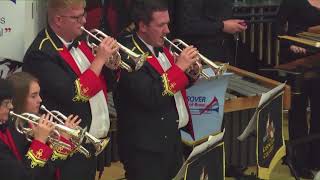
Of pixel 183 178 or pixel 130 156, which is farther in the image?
pixel 130 156

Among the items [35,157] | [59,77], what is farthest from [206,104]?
[35,157]

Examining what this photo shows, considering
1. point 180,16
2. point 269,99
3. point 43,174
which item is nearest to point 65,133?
point 43,174

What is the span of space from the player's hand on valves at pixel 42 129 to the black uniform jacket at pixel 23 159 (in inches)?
1.5

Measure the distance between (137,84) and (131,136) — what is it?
0.39m

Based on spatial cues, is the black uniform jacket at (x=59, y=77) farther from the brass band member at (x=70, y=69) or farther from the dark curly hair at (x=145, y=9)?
the dark curly hair at (x=145, y=9)

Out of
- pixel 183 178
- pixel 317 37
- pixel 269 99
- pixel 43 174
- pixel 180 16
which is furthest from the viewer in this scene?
pixel 180 16

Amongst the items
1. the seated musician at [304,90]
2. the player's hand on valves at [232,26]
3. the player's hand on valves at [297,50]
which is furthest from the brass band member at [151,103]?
the seated musician at [304,90]

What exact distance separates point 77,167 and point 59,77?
622mm

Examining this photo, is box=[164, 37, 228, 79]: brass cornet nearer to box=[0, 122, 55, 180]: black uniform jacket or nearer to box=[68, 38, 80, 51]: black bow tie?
box=[68, 38, 80, 51]: black bow tie

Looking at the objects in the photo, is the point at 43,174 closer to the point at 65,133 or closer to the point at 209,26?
the point at 65,133

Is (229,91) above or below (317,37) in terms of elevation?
below

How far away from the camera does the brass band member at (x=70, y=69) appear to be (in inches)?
189

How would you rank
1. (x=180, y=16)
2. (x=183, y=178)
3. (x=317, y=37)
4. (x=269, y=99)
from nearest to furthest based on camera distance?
1. (x=183, y=178)
2. (x=269, y=99)
3. (x=317, y=37)
4. (x=180, y=16)

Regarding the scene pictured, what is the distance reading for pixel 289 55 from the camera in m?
7.19
